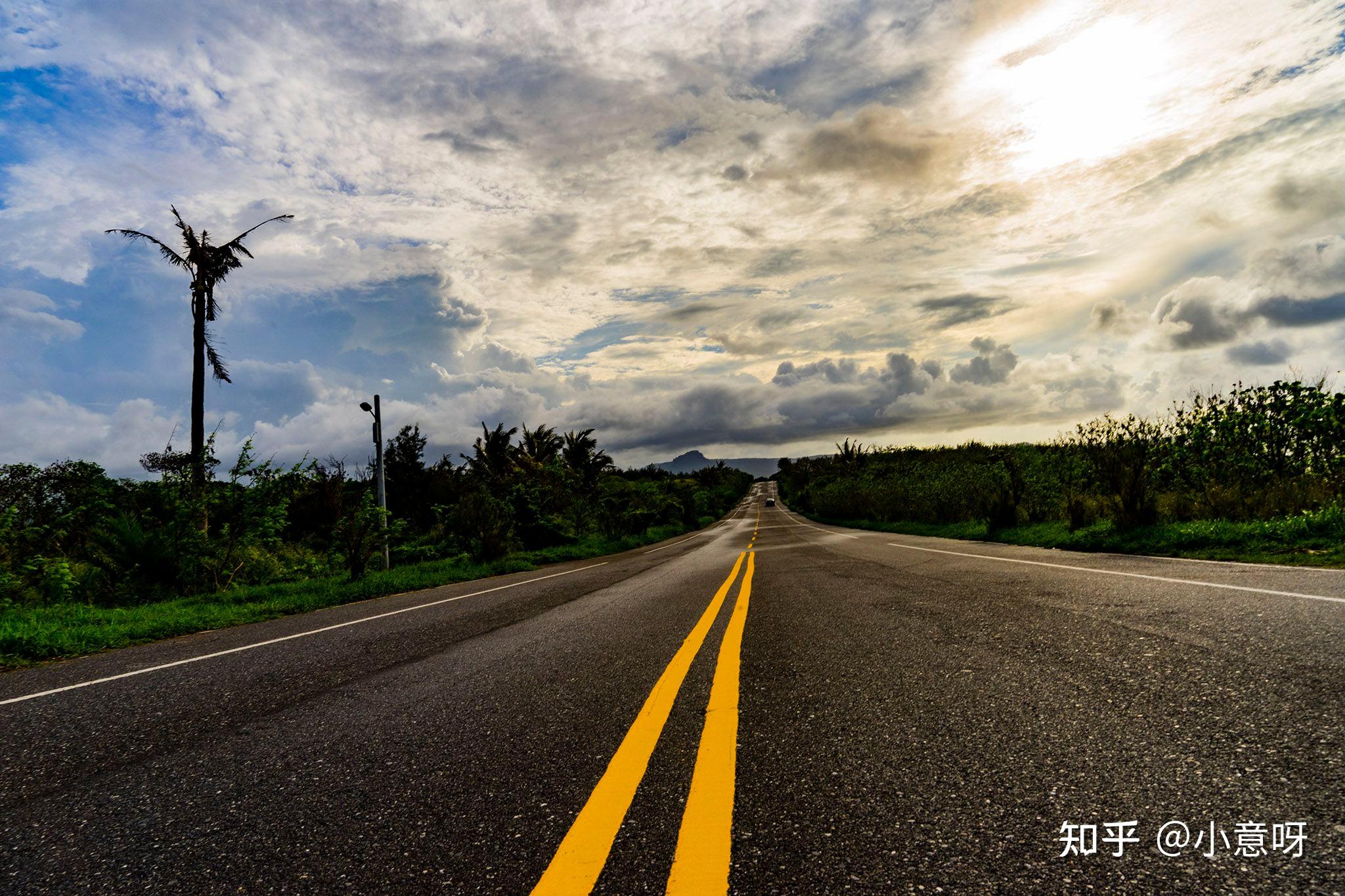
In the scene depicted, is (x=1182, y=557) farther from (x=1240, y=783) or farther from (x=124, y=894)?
(x=124, y=894)

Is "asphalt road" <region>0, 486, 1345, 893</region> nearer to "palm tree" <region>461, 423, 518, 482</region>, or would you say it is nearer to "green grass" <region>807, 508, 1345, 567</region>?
"green grass" <region>807, 508, 1345, 567</region>

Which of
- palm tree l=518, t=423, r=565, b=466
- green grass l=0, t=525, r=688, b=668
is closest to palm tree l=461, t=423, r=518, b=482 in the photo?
palm tree l=518, t=423, r=565, b=466

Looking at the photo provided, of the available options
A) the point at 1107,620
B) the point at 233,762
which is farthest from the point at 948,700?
the point at 233,762

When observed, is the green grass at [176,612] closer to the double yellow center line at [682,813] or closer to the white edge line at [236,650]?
the white edge line at [236,650]

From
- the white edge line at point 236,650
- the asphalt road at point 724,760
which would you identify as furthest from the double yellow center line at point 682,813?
the white edge line at point 236,650

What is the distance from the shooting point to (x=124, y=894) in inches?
68.6

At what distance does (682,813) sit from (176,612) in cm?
1001

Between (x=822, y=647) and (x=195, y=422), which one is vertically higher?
(x=195, y=422)

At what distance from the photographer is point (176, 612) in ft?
28.9

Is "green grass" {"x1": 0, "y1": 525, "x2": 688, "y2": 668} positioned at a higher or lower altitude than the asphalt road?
lower

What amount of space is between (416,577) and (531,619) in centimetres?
744

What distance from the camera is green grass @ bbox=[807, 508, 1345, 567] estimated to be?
7832 mm

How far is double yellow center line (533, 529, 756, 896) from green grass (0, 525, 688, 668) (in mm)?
6882

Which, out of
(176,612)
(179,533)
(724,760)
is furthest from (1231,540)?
(179,533)
